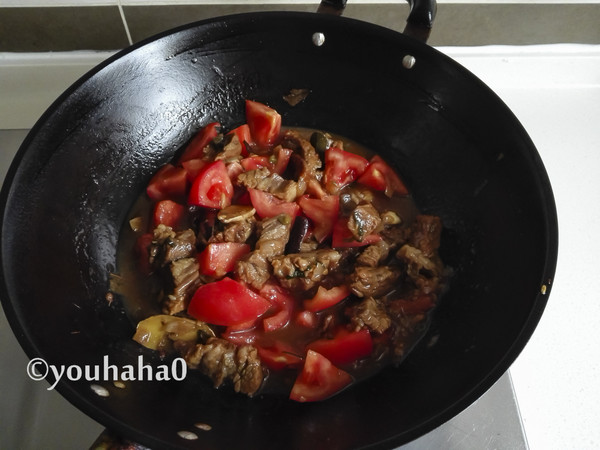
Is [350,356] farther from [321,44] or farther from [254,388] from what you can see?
[321,44]

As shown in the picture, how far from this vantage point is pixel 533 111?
194 centimetres

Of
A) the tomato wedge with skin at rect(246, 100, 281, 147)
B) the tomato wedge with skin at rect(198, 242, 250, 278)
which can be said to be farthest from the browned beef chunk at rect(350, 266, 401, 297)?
the tomato wedge with skin at rect(246, 100, 281, 147)

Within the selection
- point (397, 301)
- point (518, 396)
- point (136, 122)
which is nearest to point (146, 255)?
point (136, 122)

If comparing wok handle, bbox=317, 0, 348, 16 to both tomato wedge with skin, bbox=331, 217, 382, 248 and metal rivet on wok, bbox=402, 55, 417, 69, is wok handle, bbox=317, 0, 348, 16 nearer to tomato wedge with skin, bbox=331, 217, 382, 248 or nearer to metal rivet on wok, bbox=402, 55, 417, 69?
metal rivet on wok, bbox=402, 55, 417, 69

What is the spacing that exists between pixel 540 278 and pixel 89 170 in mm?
1221

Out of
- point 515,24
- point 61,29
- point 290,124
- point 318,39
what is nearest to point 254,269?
point 290,124

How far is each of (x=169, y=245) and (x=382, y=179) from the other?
27.5 inches

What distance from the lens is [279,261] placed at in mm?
1439

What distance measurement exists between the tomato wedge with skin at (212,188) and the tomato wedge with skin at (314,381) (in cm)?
55

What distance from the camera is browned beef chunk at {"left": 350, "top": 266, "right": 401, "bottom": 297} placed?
1.42 meters

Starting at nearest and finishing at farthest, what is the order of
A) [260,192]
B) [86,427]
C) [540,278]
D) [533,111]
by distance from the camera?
1. [540,278]
2. [86,427]
3. [260,192]
4. [533,111]

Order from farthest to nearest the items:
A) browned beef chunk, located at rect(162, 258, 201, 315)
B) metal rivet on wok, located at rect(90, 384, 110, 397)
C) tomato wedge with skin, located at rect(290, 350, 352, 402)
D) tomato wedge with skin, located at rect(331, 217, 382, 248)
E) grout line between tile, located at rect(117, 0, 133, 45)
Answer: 1. grout line between tile, located at rect(117, 0, 133, 45)
2. tomato wedge with skin, located at rect(331, 217, 382, 248)
3. browned beef chunk, located at rect(162, 258, 201, 315)
4. tomato wedge with skin, located at rect(290, 350, 352, 402)
5. metal rivet on wok, located at rect(90, 384, 110, 397)

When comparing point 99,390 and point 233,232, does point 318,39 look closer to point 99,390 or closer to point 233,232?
point 233,232

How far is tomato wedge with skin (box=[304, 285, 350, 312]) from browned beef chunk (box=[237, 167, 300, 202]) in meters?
0.32
